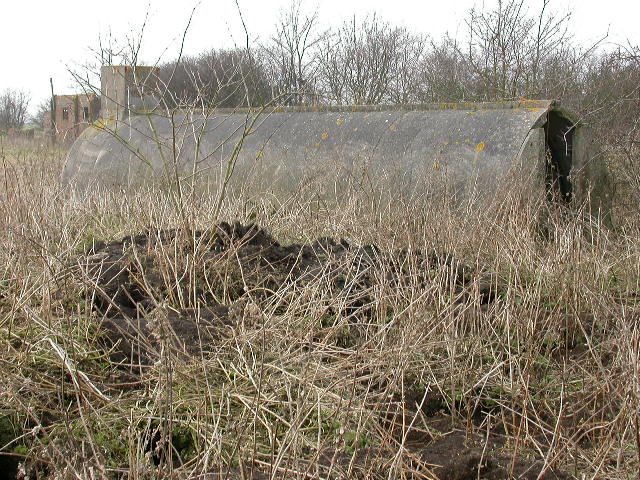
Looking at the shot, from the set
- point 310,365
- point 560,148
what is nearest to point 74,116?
point 560,148

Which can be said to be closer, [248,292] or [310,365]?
[248,292]

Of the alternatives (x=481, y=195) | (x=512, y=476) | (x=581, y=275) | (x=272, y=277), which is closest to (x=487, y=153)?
(x=481, y=195)

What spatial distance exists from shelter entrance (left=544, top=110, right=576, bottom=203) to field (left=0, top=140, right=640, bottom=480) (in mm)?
1516

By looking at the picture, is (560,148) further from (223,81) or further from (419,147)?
(223,81)

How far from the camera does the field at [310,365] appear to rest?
2521 millimetres

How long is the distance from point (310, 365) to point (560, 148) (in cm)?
454

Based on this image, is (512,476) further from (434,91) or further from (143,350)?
(434,91)

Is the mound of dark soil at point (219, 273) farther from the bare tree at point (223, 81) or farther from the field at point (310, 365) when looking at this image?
the bare tree at point (223, 81)

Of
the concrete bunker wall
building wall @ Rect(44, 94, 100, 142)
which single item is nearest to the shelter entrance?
the concrete bunker wall

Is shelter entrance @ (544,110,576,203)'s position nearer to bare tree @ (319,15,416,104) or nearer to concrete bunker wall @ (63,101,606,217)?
concrete bunker wall @ (63,101,606,217)

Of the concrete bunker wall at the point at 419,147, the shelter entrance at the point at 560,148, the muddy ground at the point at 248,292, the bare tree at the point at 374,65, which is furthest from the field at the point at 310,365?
the bare tree at the point at 374,65

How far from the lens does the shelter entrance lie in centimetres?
668

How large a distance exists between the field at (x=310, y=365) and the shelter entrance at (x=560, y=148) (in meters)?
1.52

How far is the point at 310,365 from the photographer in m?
3.15
